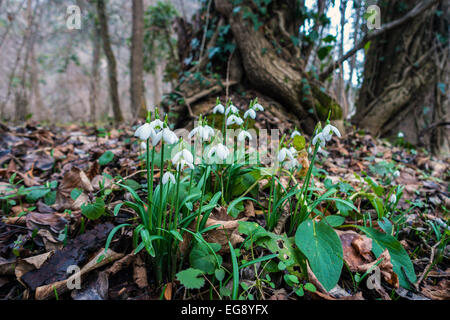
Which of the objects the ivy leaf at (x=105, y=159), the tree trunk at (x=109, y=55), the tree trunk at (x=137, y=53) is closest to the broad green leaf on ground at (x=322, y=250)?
the ivy leaf at (x=105, y=159)

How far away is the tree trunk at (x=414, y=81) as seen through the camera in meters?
4.36

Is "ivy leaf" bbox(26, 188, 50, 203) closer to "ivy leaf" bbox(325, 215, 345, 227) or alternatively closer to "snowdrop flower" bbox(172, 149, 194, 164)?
"snowdrop flower" bbox(172, 149, 194, 164)

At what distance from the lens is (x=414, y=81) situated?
14.4ft

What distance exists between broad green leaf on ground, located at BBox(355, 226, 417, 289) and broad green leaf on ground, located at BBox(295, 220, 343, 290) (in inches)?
13.1

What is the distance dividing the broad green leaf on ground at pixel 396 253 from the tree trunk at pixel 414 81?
3.97 m

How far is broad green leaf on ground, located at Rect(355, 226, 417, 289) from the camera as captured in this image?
1.18m

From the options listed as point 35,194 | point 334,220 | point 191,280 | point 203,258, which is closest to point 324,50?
point 334,220

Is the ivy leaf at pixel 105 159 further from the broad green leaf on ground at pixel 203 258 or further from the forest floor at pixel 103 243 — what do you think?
the broad green leaf on ground at pixel 203 258

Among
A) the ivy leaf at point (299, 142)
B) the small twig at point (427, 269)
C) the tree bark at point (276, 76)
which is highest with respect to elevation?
the tree bark at point (276, 76)

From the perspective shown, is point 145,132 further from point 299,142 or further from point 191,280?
point 299,142

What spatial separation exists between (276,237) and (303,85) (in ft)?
9.26

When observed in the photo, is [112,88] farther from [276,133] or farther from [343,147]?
[343,147]

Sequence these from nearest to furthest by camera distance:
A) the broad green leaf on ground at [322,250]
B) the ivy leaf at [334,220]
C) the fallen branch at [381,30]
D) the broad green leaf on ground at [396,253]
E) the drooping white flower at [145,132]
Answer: the drooping white flower at [145,132] < the broad green leaf on ground at [322,250] < the broad green leaf on ground at [396,253] < the ivy leaf at [334,220] < the fallen branch at [381,30]

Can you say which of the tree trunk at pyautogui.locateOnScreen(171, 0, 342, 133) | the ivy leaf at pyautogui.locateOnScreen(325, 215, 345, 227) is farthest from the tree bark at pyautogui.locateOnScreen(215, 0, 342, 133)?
the ivy leaf at pyautogui.locateOnScreen(325, 215, 345, 227)
